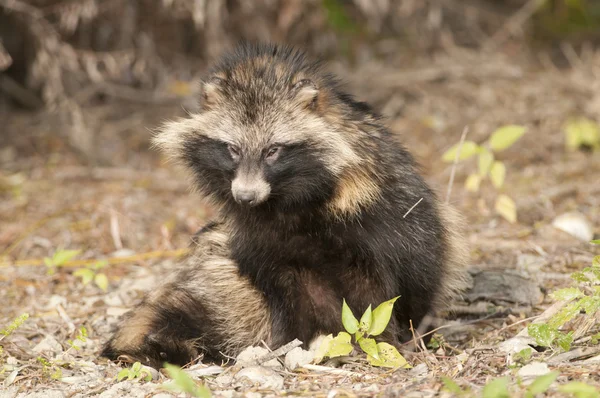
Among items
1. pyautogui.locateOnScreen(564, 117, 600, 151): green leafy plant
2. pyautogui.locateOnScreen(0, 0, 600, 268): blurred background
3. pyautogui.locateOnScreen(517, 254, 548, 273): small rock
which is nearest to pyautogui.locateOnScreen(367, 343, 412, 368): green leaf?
pyautogui.locateOnScreen(517, 254, 548, 273): small rock

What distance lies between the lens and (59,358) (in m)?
4.31

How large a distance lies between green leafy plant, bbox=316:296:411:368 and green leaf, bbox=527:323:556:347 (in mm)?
644

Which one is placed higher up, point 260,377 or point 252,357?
point 260,377

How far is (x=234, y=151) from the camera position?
4.07m

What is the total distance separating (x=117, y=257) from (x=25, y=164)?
2.98m

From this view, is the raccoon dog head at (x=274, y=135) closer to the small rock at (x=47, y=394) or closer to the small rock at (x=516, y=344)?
the small rock at (x=516, y=344)

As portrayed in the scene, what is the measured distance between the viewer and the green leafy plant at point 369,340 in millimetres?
3775

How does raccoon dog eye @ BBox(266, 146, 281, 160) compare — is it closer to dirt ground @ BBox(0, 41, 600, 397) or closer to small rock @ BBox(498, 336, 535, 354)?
dirt ground @ BBox(0, 41, 600, 397)

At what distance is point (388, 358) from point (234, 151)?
137 cm

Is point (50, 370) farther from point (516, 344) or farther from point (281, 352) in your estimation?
point (516, 344)

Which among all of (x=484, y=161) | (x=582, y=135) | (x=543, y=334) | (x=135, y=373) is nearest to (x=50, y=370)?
(x=135, y=373)

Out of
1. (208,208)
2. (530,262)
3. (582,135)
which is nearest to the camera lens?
(530,262)

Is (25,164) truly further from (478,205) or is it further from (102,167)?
(478,205)

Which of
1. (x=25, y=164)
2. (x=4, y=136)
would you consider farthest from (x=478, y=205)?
(x=4, y=136)
